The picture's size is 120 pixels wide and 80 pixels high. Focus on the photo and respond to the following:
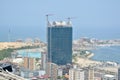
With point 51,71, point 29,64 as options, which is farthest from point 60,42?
point 51,71

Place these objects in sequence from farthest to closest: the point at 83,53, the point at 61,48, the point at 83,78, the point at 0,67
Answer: the point at 83,53
the point at 61,48
the point at 83,78
the point at 0,67

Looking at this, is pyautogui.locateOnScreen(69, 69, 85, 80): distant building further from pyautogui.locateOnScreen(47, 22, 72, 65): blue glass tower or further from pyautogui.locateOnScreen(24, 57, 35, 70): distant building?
pyautogui.locateOnScreen(47, 22, 72, 65): blue glass tower

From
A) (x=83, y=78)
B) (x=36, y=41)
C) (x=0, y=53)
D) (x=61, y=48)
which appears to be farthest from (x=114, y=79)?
(x=36, y=41)

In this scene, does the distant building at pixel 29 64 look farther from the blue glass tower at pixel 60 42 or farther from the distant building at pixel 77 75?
the distant building at pixel 77 75

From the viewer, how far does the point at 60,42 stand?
10070 mm

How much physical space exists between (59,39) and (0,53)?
1.70 metres

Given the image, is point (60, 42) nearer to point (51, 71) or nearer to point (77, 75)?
point (51, 71)

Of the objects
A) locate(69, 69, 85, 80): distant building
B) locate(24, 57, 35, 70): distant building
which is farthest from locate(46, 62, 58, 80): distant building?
locate(24, 57, 35, 70): distant building

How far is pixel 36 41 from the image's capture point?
559 inches

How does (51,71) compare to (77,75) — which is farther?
(51,71)

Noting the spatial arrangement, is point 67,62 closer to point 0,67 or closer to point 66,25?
point 66,25

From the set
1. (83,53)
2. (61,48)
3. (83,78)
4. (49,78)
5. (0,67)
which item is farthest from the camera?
(83,53)

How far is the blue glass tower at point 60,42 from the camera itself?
9617 mm

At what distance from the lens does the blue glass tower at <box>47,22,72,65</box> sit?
31.6 ft
